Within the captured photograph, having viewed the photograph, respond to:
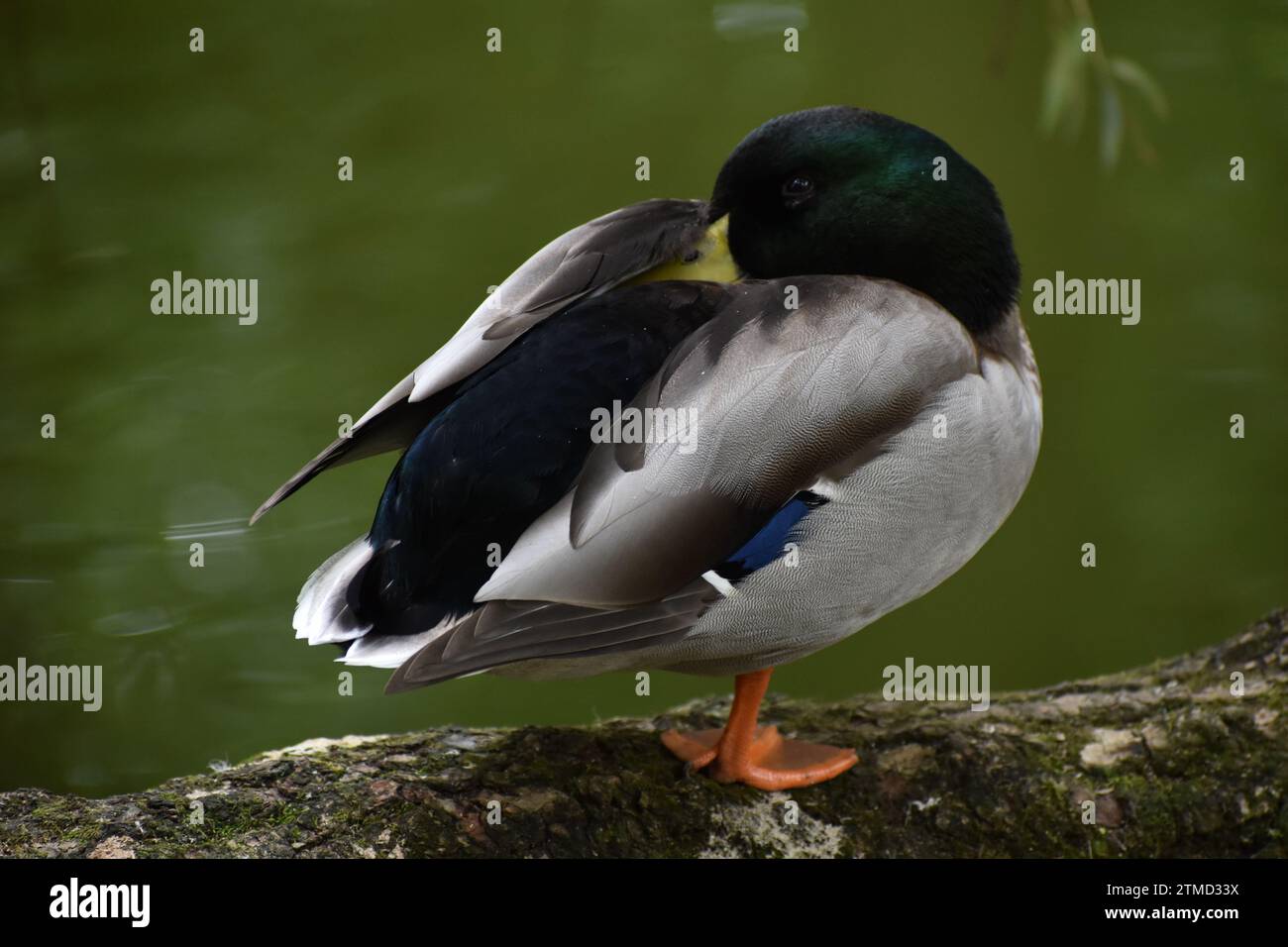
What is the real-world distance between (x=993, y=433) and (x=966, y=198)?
1.32 feet

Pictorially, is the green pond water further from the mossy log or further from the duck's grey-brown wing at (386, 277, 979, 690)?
the duck's grey-brown wing at (386, 277, 979, 690)

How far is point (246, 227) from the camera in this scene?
4.11 meters

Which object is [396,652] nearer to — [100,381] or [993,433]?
[993,433]

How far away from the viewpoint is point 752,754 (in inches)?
89.9

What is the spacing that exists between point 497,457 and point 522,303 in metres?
0.34

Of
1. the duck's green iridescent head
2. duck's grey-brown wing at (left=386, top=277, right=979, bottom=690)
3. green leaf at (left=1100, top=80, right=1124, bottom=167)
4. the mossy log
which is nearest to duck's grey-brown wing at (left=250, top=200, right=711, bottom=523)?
the duck's green iridescent head

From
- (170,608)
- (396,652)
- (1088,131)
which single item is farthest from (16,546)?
(1088,131)

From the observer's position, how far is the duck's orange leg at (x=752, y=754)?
221 centimetres

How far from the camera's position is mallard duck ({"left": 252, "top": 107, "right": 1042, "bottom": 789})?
184 centimetres

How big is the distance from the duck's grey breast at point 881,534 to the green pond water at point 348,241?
2.04 m

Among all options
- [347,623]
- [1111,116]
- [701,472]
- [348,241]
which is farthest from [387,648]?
[348,241]

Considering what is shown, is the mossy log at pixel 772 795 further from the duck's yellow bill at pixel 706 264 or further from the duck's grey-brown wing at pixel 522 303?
the duck's yellow bill at pixel 706 264

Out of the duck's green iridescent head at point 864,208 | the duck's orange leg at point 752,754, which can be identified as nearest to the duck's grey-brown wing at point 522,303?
the duck's green iridescent head at point 864,208

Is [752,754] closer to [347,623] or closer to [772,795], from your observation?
[772,795]
